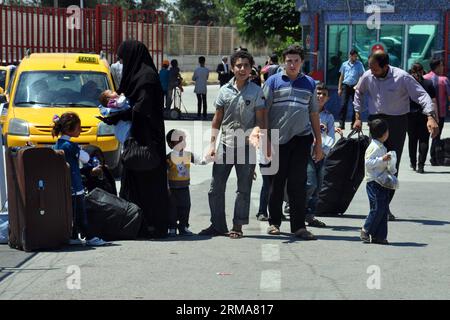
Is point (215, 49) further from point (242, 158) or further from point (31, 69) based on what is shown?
point (242, 158)

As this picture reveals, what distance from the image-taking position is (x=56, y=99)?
621 inches

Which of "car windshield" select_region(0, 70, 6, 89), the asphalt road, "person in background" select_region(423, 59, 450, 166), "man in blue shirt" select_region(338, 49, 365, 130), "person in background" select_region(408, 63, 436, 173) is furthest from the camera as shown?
"man in blue shirt" select_region(338, 49, 365, 130)

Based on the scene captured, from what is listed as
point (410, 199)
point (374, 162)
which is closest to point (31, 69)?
point (410, 199)

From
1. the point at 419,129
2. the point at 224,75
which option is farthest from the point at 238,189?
the point at 224,75

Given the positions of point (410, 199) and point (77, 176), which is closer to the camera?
point (77, 176)

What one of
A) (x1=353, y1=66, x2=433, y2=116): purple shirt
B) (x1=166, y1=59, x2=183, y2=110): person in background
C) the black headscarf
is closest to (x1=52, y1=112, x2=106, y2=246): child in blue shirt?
the black headscarf

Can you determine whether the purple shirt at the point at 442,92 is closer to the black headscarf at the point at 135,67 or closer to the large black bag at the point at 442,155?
the large black bag at the point at 442,155

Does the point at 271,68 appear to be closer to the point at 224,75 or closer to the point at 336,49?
the point at 336,49

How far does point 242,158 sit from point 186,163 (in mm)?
645

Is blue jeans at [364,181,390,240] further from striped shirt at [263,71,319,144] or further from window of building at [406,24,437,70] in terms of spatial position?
window of building at [406,24,437,70]

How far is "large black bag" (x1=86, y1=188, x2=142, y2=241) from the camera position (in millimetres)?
9789

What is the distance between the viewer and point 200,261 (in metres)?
8.87

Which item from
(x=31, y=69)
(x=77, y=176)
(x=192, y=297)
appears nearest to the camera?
(x=192, y=297)

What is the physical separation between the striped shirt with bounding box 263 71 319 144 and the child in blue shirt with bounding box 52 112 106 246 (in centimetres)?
191
